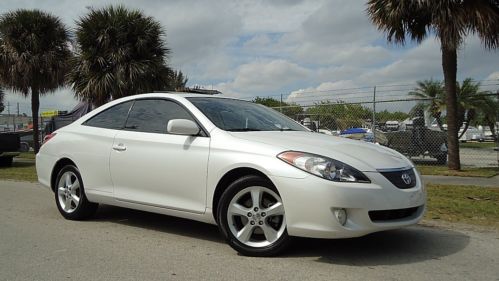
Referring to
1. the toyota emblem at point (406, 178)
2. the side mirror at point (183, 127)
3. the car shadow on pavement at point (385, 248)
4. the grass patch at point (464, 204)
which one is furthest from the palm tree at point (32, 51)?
the toyota emblem at point (406, 178)

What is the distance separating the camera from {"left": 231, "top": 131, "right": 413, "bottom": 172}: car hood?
4.55m

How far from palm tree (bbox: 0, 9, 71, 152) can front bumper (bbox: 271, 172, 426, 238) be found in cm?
1765

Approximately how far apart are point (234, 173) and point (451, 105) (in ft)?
31.9

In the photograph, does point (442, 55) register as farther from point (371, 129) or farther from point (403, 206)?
point (403, 206)

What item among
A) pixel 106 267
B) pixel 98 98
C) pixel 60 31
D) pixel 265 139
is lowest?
pixel 106 267

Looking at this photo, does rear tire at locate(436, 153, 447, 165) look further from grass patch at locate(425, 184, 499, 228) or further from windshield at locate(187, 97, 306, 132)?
windshield at locate(187, 97, 306, 132)

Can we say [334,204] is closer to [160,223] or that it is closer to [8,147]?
[160,223]

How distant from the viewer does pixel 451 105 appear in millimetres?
13062

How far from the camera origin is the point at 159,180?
5469 millimetres

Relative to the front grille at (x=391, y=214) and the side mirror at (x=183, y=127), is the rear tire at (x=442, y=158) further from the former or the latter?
the side mirror at (x=183, y=127)

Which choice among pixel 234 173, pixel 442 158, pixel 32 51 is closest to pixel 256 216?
pixel 234 173

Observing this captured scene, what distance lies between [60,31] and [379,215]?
19.5m

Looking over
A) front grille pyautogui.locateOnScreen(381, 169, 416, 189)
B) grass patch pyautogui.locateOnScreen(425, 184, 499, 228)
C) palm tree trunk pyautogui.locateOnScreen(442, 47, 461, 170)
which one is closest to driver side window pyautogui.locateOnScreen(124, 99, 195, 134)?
front grille pyautogui.locateOnScreen(381, 169, 416, 189)

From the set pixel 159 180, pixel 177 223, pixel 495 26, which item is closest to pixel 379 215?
pixel 159 180
